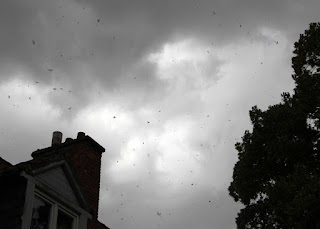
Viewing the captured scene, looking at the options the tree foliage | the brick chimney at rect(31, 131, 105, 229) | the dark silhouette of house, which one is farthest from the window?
the tree foliage

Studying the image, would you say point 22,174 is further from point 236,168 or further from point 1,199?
point 236,168

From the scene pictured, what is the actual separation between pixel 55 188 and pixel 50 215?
2.58 ft

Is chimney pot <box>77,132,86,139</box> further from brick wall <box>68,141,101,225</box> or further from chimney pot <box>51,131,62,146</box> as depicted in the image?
chimney pot <box>51,131,62,146</box>

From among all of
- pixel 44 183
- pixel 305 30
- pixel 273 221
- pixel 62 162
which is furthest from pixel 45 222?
pixel 305 30

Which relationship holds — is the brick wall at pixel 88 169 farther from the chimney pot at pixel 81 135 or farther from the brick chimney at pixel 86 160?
the chimney pot at pixel 81 135

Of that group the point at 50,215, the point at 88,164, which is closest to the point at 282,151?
the point at 88,164

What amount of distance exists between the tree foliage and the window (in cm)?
795

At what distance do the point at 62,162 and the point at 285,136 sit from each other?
373 inches

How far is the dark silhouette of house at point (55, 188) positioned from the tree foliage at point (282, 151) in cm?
707

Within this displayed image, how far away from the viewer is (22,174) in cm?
802

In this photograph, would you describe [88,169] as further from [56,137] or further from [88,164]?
[56,137]

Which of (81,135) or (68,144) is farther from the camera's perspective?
(81,135)

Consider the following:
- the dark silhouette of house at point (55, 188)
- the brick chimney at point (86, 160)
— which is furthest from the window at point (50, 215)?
the brick chimney at point (86, 160)

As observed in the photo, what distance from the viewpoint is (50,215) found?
8.54 m
